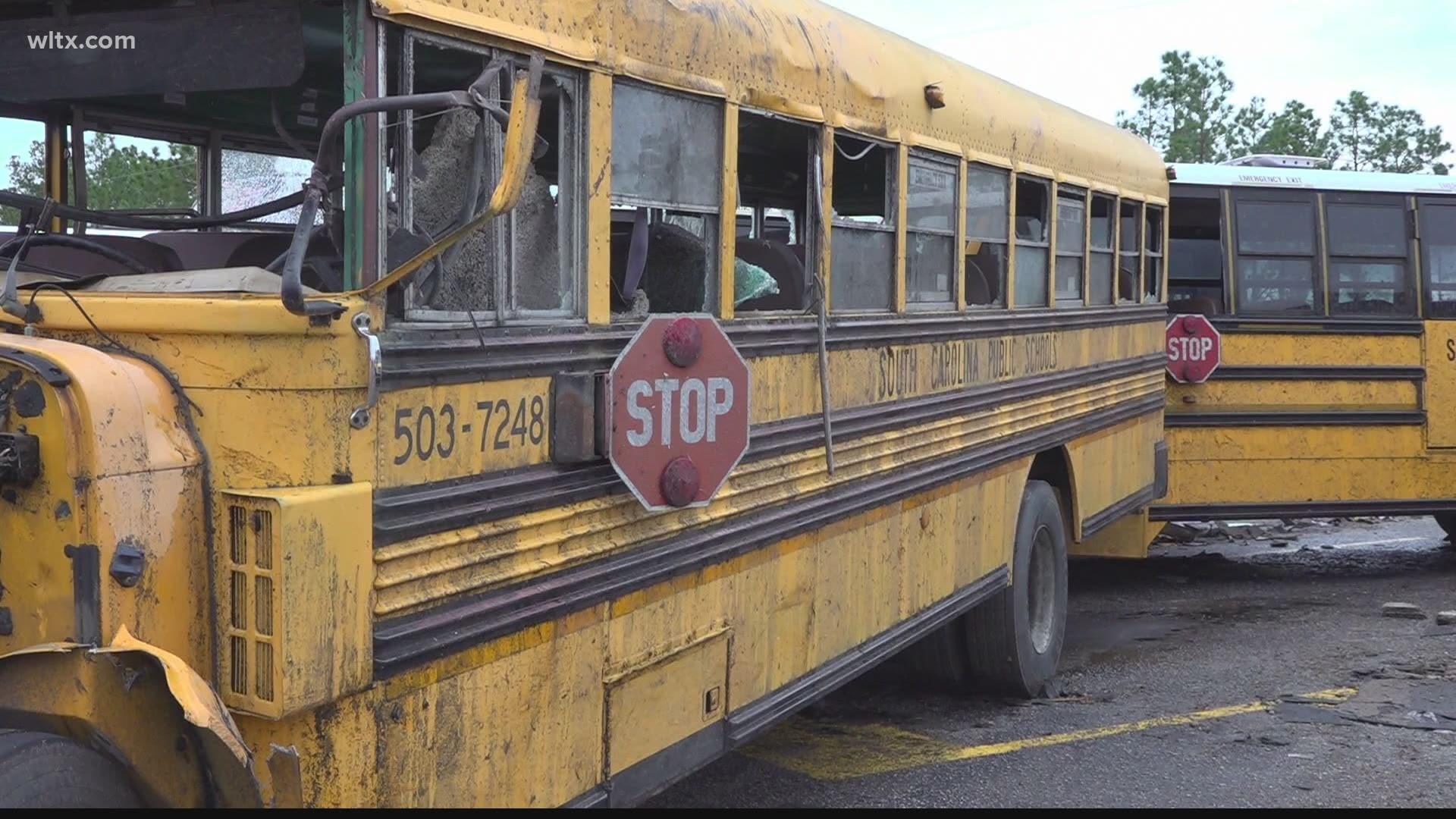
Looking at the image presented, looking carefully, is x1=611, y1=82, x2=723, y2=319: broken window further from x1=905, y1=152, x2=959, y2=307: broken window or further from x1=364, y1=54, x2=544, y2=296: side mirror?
x1=905, y1=152, x2=959, y2=307: broken window

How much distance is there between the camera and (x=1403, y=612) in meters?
7.75

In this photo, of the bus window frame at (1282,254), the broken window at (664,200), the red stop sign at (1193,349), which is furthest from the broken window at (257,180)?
the bus window frame at (1282,254)

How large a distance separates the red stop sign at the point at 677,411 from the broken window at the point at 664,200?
0.42ft

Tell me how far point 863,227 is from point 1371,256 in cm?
→ 555

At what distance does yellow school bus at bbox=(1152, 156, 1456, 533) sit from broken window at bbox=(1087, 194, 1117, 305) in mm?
1692

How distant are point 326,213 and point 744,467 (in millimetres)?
1475

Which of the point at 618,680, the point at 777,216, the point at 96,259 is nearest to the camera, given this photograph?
the point at 96,259

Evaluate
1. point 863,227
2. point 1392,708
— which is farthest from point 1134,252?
point 863,227

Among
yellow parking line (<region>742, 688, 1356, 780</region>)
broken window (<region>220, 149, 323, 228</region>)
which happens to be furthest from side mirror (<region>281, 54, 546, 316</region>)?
yellow parking line (<region>742, 688, 1356, 780</region>)

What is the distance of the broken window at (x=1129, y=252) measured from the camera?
729cm

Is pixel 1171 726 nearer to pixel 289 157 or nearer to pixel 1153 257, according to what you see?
pixel 1153 257

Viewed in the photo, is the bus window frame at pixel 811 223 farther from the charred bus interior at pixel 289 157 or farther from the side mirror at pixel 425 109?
the side mirror at pixel 425 109

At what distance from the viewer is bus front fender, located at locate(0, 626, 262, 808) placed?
88.7 inches

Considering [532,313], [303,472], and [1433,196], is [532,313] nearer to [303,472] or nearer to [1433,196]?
[303,472]
